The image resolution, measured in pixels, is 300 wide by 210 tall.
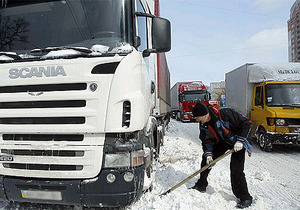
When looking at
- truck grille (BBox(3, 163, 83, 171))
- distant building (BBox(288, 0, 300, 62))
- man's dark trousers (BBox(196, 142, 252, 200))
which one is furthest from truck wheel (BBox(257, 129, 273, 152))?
distant building (BBox(288, 0, 300, 62))

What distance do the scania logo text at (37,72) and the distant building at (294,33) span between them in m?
94.6

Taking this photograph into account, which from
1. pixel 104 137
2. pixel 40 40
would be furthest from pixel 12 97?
pixel 104 137

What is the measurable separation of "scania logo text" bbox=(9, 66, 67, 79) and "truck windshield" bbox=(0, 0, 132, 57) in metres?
0.34

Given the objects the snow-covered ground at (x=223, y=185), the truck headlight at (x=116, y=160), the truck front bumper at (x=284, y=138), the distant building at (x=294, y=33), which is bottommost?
the snow-covered ground at (x=223, y=185)

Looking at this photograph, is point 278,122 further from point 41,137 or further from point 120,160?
point 41,137

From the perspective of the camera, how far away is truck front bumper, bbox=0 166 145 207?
7.83 feet

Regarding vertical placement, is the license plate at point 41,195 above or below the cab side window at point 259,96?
below

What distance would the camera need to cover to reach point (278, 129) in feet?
21.5

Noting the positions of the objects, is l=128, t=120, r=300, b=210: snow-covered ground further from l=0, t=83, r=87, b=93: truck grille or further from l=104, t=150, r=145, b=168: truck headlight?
l=0, t=83, r=87, b=93: truck grille

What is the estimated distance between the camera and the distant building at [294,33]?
80938 millimetres

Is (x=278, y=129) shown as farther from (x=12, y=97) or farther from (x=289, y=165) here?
(x=12, y=97)

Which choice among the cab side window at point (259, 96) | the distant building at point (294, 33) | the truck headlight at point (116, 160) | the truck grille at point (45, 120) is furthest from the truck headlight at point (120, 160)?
the distant building at point (294, 33)

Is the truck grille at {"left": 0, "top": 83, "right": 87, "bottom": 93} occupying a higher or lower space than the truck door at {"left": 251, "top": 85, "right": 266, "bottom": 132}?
higher

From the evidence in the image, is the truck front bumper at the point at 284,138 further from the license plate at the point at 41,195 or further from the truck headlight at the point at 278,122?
the license plate at the point at 41,195
